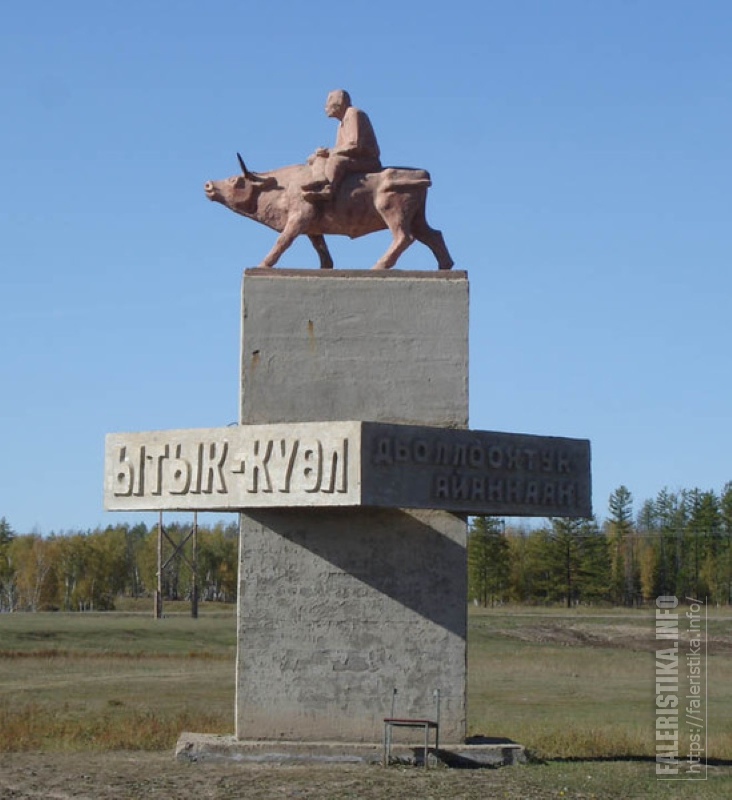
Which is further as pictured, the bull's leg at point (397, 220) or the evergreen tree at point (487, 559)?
the evergreen tree at point (487, 559)

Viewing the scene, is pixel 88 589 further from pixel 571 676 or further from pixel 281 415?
pixel 281 415

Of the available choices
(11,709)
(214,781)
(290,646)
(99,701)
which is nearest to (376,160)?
(290,646)

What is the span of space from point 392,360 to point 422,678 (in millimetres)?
3630

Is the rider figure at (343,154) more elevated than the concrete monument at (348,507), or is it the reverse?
the rider figure at (343,154)

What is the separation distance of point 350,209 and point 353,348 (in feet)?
A: 6.60

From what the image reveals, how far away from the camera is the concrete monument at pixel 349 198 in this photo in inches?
669

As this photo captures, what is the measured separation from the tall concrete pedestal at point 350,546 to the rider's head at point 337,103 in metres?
2.39

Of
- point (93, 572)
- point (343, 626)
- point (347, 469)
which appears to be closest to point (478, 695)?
point (343, 626)

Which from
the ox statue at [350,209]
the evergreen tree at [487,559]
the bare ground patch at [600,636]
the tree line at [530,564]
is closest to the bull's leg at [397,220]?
the ox statue at [350,209]

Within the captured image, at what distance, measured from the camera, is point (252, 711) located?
1572 centimetres

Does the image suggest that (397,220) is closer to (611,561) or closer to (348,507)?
(348,507)

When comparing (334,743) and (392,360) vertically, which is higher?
(392,360)
